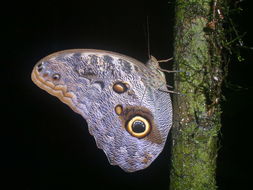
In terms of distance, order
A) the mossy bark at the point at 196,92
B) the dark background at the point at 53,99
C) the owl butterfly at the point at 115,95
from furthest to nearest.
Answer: the dark background at the point at 53,99 → the owl butterfly at the point at 115,95 → the mossy bark at the point at 196,92

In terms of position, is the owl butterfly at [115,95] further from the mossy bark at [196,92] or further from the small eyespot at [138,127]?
the mossy bark at [196,92]

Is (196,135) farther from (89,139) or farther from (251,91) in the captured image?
(89,139)

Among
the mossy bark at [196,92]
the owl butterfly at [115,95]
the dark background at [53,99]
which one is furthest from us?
the dark background at [53,99]

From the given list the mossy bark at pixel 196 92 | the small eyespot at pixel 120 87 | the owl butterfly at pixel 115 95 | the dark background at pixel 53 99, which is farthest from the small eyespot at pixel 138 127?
the dark background at pixel 53 99

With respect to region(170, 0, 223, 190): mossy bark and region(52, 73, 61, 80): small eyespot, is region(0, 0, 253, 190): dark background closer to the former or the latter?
region(52, 73, 61, 80): small eyespot

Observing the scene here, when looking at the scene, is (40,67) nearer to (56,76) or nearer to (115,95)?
(56,76)

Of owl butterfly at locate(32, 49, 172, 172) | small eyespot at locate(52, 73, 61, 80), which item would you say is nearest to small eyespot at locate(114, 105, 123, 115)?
owl butterfly at locate(32, 49, 172, 172)

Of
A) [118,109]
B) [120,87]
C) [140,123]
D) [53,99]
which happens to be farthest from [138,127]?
[53,99]
